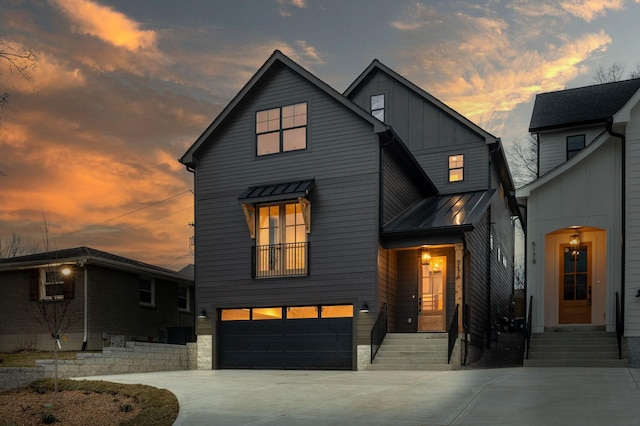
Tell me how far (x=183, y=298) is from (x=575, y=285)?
17232 millimetres

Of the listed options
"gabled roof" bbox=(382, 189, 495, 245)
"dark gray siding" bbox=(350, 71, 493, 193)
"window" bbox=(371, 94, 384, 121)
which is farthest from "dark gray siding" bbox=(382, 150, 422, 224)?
"window" bbox=(371, 94, 384, 121)

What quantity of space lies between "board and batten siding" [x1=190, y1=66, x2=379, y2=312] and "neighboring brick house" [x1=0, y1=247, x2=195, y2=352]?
5106 mm

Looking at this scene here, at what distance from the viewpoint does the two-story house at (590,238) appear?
1599 centimetres

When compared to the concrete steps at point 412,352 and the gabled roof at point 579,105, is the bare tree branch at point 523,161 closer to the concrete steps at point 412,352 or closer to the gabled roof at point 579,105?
the gabled roof at point 579,105

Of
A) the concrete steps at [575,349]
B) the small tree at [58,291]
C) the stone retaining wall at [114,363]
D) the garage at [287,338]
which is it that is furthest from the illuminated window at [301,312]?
the small tree at [58,291]

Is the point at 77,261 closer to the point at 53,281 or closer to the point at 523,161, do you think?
the point at 53,281

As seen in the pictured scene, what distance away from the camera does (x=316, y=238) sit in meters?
19.0

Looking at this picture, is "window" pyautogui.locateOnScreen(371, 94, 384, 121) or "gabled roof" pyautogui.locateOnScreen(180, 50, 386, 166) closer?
"gabled roof" pyautogui.locateOnScreen(180, 50, 386, 166)

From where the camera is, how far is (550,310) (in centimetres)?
1811

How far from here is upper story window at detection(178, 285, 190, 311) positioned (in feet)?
92.9

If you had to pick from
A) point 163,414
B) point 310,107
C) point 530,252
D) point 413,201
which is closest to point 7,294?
point 310,107

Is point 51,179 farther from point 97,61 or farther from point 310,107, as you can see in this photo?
point 310,107

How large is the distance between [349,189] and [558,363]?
24.4 ft

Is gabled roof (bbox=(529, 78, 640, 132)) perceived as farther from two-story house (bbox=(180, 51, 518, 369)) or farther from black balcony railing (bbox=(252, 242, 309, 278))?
black balcony railing (bbox=(252, 242, 309, 278))
